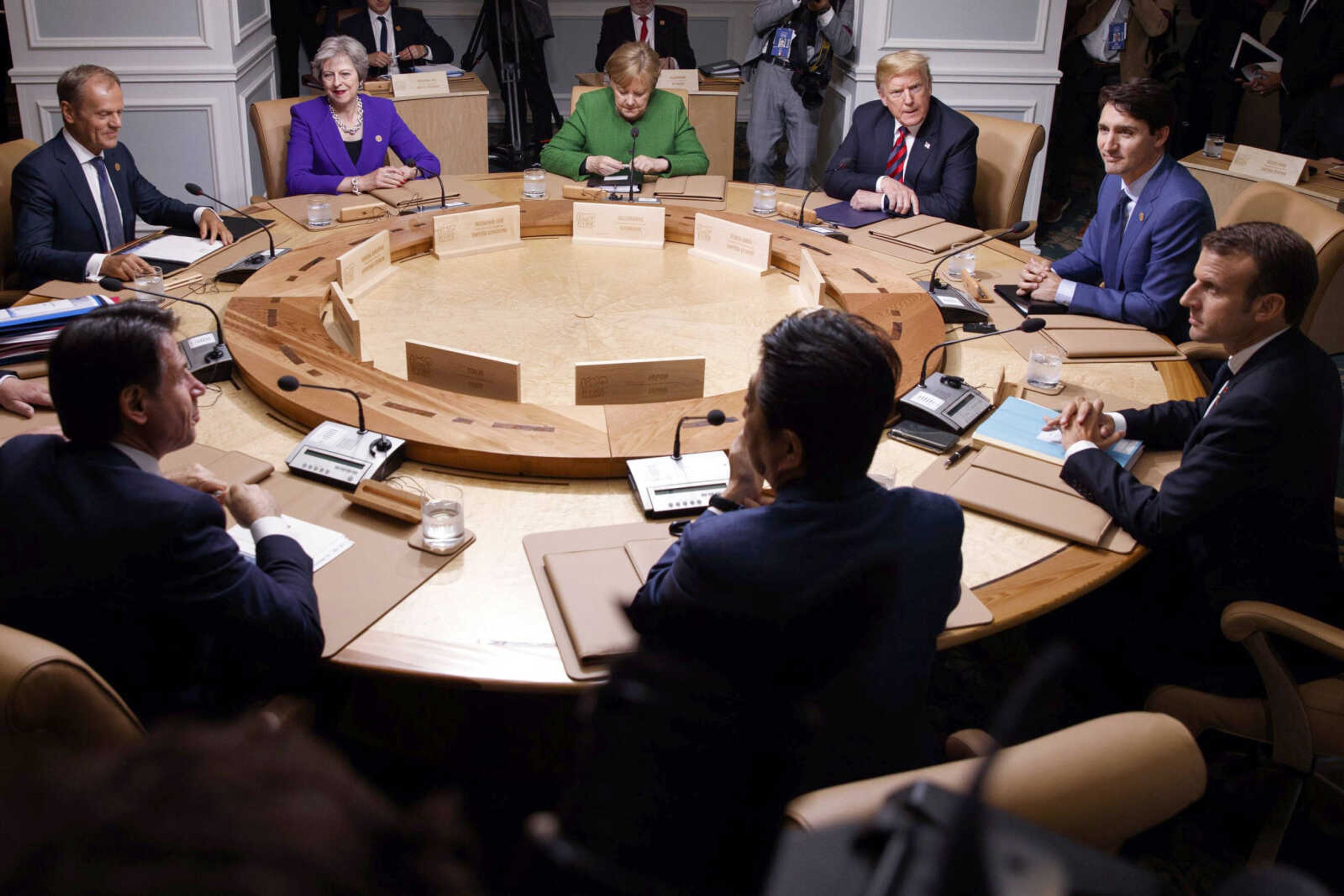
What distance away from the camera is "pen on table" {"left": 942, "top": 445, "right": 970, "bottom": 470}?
230cm

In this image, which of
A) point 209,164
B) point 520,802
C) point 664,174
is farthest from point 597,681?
point 209,164

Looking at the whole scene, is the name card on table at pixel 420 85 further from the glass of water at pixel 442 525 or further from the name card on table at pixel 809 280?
the glass of water at pixel 442 525

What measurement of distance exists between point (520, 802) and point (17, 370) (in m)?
1.58

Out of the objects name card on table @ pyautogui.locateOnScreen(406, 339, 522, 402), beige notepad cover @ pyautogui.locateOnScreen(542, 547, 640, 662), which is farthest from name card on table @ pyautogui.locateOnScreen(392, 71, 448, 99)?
beige notepad cover @ pyautogui.locateOnScreen(542, 547, 640, 662)

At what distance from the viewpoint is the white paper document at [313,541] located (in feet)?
6.19

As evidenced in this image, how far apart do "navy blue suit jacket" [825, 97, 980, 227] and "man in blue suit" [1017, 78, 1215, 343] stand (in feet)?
2.68

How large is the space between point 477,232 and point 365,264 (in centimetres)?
53

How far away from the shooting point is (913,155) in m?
4.12

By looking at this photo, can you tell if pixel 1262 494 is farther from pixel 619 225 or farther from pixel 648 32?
pixel 648 32

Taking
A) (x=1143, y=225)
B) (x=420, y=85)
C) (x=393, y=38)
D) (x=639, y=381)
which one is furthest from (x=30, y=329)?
(x=393, y=38)

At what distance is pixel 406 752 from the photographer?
223 cm

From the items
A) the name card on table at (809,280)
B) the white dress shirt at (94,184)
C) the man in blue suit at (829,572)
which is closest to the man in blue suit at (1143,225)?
the name card on table at (809,280)

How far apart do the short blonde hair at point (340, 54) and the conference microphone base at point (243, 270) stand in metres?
1.23

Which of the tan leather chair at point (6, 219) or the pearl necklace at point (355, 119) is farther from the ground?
the pearl necklace at point (355, 119)
